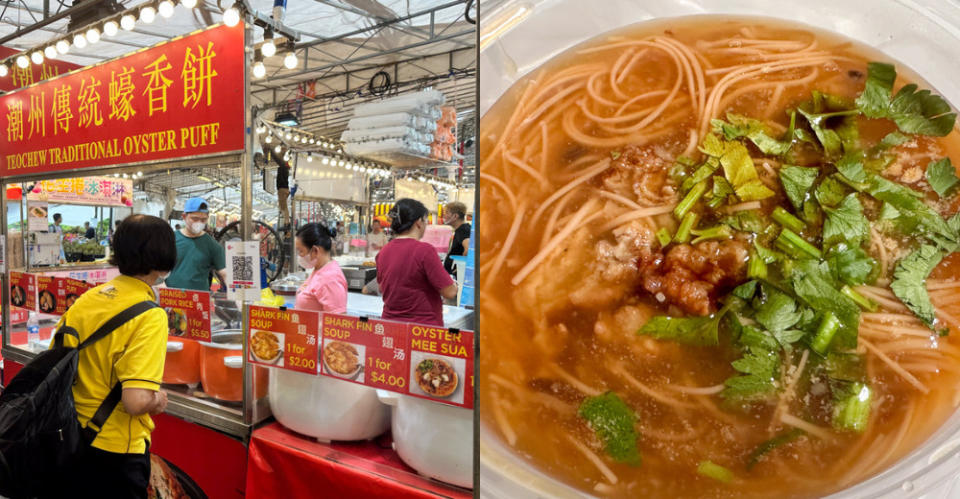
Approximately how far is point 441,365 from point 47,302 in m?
3.15

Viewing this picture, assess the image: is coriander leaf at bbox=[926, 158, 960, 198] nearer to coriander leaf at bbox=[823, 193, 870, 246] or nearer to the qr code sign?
coriander leaf at bbox=[823, 193, 870, 246]

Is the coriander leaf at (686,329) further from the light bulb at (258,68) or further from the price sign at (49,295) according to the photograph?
the price sign at (49,295)

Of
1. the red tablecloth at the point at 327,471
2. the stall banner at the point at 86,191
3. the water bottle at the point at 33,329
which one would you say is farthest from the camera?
the stall banner at the point at 86,191

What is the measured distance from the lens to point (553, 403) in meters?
1.11

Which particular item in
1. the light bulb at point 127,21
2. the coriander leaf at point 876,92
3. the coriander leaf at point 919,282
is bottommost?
the coriander leaf at point 919,282

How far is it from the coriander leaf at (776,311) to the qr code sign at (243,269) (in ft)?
6.66

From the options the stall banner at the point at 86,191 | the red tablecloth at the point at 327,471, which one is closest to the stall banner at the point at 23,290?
the red tablecloth at the point at 327,471

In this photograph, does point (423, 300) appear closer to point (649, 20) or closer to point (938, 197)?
point (649, 20)

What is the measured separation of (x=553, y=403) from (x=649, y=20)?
90 centimetres

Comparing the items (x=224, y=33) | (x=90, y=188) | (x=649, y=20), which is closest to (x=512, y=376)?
(x=649, y=20)

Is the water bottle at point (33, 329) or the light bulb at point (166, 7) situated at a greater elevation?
the light bulb at point (166, 7)

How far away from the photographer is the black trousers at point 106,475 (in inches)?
72.8

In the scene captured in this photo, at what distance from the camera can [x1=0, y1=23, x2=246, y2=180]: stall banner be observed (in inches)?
88.0

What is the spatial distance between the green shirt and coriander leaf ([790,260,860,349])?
11.5 ft
